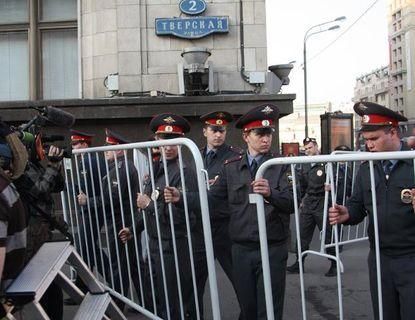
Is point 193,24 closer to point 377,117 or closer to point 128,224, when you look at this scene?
point 128,224

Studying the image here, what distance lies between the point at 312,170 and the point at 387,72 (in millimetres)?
108334

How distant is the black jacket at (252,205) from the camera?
3746 mm

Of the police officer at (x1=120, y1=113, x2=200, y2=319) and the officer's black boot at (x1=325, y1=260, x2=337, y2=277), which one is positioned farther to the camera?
the officer's black boot at (x1=325, y1=260, x2=337, y2=277)

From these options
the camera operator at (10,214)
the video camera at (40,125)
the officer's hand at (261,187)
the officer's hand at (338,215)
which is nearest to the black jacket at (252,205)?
the officer's hand at (261,187)

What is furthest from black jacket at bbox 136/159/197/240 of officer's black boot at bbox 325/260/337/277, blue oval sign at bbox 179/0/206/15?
blue oval sign at bbox 179/0/206/15

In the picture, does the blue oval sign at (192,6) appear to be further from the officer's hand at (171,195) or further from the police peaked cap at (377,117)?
the police peaked cap at (377,117)

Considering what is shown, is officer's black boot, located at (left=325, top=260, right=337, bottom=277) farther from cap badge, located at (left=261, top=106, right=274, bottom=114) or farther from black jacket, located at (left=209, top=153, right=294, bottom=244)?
cap badge, located at (left=261, top=106, right=274, bottom=114)

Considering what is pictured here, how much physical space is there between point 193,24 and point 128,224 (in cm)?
506

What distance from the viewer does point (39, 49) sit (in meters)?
9.57

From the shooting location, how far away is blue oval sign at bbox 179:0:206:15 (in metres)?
8.72

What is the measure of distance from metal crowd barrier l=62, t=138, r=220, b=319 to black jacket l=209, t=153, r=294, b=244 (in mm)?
258

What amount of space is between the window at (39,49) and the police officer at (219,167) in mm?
4503

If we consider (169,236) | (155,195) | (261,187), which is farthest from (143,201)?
(261,187)

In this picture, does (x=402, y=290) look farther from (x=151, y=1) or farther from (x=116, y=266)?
(x=151, y=1)
